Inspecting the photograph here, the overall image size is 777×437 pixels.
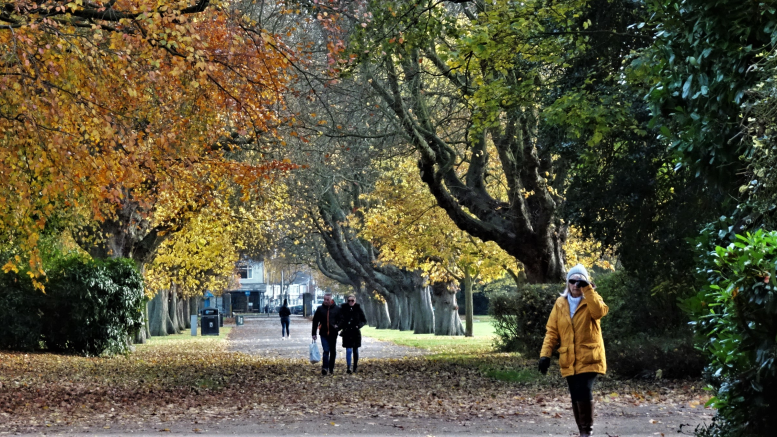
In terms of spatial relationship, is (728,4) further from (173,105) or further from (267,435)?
(173,105)

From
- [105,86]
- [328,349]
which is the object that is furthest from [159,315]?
[105,86]

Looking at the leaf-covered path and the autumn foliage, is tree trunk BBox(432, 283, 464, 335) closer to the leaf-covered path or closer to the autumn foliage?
the leaf-covered path

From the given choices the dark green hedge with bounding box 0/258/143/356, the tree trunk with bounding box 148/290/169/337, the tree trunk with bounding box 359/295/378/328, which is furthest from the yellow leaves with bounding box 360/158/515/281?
the tree trunk with bounding box 359/295/378/328

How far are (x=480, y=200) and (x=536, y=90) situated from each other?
6.76 m

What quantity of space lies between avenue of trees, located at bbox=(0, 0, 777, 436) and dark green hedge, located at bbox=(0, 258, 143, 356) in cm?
37

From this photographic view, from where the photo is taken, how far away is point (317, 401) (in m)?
13.9

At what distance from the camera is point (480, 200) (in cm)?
2294

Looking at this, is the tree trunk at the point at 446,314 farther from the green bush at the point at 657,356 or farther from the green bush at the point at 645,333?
the green bush at the point at 657,356

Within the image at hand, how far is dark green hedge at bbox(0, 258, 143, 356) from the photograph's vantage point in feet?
81.0

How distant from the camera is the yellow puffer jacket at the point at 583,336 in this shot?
26.6 feet

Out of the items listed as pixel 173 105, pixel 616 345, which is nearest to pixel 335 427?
pixel 616 345

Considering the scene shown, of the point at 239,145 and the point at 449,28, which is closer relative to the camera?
the point at 449,28

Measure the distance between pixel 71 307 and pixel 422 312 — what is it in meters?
27.3

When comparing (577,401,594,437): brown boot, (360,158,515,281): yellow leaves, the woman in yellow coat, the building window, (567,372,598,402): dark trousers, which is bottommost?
(577,401,594,437): brown boot
